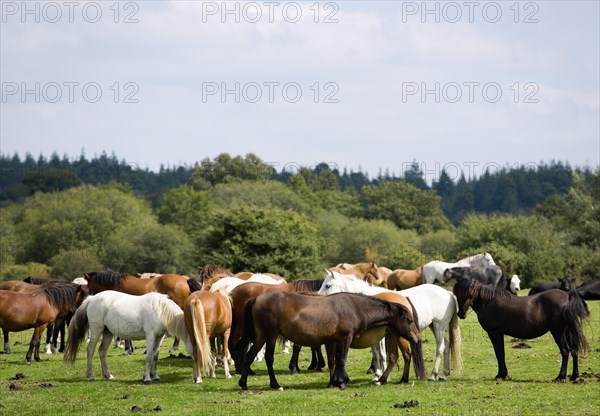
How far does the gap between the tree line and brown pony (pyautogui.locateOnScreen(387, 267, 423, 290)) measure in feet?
24.8

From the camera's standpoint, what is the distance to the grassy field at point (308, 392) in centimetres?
1210

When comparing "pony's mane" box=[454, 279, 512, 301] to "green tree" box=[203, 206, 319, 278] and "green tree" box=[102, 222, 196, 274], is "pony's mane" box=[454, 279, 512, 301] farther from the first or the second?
"green tree" box=[102, 222, 196, 274]

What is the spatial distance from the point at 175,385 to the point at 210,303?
1.64 metres

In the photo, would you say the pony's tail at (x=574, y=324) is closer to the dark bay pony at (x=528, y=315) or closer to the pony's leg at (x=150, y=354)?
the dark bay pony at (x=528, y=315)

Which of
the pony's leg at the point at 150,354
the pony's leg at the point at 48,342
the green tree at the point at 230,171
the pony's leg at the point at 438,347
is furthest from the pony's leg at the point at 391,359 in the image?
the green tree at the point at 230,171

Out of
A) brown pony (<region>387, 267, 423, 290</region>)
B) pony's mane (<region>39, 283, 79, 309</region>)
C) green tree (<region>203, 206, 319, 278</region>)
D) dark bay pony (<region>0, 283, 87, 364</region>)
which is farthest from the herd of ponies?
green tree (<region>203, 206, 319, 278</region>)

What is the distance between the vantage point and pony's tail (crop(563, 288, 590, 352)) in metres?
13.9

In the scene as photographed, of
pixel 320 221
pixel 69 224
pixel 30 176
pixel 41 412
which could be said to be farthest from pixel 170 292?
pixel 30 176

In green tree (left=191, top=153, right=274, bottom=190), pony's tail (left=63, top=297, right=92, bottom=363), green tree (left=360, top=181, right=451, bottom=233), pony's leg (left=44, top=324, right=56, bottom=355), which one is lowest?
pony's leg (left=44, top=324, right=56, bottom=355)

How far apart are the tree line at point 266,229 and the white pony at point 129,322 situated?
2292 centimetres

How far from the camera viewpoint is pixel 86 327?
53.4 ft

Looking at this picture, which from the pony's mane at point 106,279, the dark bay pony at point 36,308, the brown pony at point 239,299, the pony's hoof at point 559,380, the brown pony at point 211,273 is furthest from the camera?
the pony's mane at point 106,279

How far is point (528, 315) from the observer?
47.0ft

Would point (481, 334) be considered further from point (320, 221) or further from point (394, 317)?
point (320, 221)
